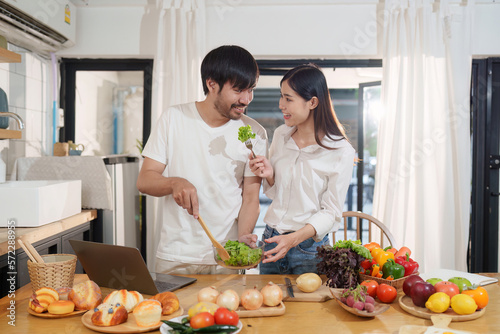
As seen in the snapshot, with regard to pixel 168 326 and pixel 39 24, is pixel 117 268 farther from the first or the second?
pixel 39 24

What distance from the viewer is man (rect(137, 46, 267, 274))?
188cm

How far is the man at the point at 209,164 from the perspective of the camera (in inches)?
74.0

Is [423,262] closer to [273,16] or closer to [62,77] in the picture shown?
[273,16]

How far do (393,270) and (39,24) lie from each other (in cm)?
268

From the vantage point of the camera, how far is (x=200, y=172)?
1928 mm

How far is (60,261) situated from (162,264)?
0.48m

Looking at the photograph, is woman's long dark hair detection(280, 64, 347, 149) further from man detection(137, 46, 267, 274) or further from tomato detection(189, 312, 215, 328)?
tomato detection(189, 312, 215, 328)

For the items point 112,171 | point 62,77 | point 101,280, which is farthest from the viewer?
point 62,77

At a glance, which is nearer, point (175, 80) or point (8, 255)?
point (8, 255)

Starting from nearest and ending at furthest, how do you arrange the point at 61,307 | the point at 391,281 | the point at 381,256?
the point at 61,307 → the point at 391,281 → the point at 381,256

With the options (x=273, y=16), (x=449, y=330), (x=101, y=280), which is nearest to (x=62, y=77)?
(x=273, y=16)

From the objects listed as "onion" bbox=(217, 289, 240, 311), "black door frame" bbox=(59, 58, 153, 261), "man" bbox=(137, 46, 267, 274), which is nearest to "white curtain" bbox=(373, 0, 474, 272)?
"man" bbox=(137, 46, 267, 274)

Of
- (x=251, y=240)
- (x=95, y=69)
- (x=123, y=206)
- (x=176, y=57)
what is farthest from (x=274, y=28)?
(x=251, y=240)

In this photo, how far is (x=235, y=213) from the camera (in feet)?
6.40
